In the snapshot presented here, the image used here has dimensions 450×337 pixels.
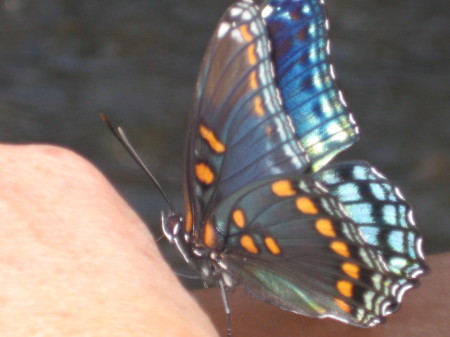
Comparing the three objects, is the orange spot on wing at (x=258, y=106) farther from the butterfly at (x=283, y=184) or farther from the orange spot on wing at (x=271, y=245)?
the orange spot on wing at (x=271, y=245)

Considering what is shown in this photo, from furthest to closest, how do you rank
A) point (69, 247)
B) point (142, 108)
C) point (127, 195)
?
point (142, 108)
point (127, 195)
point (69, 247)

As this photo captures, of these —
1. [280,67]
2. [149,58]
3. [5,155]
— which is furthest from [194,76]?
[5,155]

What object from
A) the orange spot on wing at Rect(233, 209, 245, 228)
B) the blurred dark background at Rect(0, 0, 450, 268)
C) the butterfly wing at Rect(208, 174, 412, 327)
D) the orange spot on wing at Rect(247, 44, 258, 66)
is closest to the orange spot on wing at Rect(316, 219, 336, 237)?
the butterfly wing at Rect(208, 174, 412, 327)

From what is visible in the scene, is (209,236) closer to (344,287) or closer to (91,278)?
(344,287)

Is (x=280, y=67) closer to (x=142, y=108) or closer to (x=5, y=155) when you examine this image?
(x=5, y=155)

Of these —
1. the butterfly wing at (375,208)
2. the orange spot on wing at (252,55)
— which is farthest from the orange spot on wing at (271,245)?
the orange spot on wing at (252,55)

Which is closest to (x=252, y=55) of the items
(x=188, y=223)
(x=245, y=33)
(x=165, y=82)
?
(x=245, y=33)
